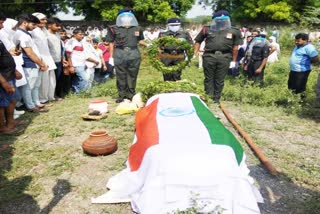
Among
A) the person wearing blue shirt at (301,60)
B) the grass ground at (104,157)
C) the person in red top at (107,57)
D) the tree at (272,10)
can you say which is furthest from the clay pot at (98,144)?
the tree at (272,10)

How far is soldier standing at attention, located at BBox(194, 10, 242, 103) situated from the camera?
6.70 m

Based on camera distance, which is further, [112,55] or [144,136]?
[112,55]

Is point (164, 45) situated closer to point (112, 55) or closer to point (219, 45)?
point (219, 45)

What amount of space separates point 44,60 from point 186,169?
17.3ft

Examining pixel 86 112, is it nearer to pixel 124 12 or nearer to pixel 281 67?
pixel 124 12

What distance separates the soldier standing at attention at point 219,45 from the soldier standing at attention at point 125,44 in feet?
4.12

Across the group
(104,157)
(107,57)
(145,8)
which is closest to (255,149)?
(104,157)

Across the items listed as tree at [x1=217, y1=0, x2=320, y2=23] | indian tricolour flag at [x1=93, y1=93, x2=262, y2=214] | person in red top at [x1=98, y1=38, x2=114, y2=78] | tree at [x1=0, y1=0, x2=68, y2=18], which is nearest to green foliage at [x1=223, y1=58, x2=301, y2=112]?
person in red top at [x1=98, y1=38, x2=114, y2=78]

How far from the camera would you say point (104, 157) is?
4461 millimetres

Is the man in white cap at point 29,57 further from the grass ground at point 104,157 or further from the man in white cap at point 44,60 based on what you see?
the grass ground at point 104,157

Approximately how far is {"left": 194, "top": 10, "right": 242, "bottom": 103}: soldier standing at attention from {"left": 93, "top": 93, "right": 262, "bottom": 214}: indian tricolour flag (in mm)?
3742

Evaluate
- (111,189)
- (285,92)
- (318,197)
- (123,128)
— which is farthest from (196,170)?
(285,92)

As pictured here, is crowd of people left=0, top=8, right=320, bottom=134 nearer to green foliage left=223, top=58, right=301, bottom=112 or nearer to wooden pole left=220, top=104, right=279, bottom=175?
green foliage left=223, top=58, right=301, bottom=112

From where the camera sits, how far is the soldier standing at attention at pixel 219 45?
22.0 ft
